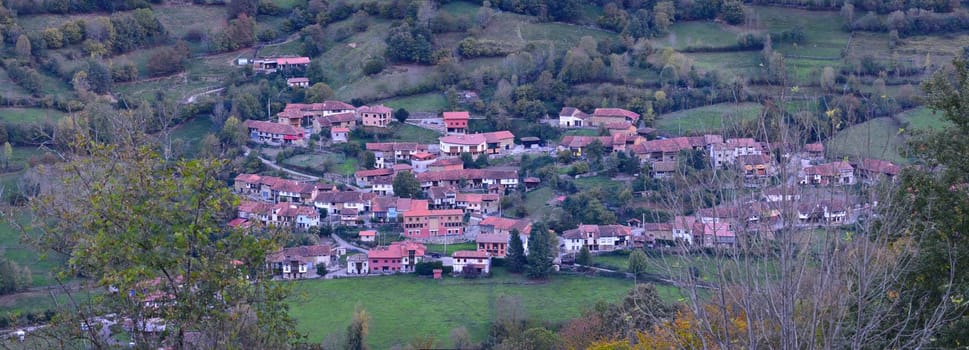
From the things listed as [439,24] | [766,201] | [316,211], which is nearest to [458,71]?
[439,24]

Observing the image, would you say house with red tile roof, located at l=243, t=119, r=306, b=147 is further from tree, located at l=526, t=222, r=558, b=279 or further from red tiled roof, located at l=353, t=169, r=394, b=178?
tree, located at l=526, t=222, r=558, b=279

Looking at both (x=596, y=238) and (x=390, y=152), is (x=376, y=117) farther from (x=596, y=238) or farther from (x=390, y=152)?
(x=596, y=238)

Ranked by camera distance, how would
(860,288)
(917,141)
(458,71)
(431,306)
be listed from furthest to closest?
(458,71), (431,306), (917,141), (860,288)

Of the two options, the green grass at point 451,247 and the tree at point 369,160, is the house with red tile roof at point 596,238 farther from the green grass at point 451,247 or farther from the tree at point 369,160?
the tree at point 369,160

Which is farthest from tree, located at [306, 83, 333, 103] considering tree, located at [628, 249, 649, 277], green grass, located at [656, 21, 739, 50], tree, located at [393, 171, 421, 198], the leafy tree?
the leafy tree

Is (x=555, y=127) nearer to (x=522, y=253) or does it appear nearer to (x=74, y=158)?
(x=522, y=253)

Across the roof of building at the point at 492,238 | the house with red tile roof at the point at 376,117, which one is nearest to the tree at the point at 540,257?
the roof of building at the point at 492,238

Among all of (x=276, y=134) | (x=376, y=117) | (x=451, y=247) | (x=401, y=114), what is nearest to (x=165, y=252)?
(x=451, y=247)
